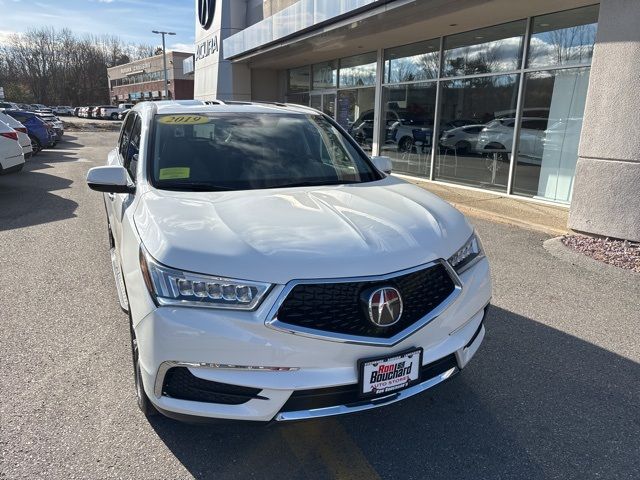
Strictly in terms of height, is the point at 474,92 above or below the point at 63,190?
above

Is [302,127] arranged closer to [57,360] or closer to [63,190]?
[57,360]

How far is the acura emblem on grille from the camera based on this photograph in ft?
6.99

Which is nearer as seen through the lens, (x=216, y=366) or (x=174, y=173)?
(x=216, y=366)

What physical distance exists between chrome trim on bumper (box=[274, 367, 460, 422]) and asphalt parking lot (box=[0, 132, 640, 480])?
0.53 feet

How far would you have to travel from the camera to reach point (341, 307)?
2119mm

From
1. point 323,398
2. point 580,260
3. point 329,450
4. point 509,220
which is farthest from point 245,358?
point 509,220

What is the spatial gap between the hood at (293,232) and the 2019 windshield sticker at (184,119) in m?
0.84

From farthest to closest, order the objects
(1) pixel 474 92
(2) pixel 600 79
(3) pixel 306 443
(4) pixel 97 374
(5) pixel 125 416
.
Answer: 1. (1) pixel 474 92
2. (2) pixel 600 79
3. (4) pixel 97 374
4. (5) pixel 125 416
5. (3) pixel 306 443

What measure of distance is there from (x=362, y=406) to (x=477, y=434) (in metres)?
0.84

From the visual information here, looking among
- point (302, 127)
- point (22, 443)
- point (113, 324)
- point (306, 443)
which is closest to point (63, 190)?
point (113, 324)

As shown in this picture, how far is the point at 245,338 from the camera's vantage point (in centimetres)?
202

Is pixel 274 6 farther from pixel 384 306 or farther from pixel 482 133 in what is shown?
pixel 384 306

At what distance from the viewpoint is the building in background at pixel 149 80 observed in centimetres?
6475

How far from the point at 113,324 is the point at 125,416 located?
1337 millimetres
